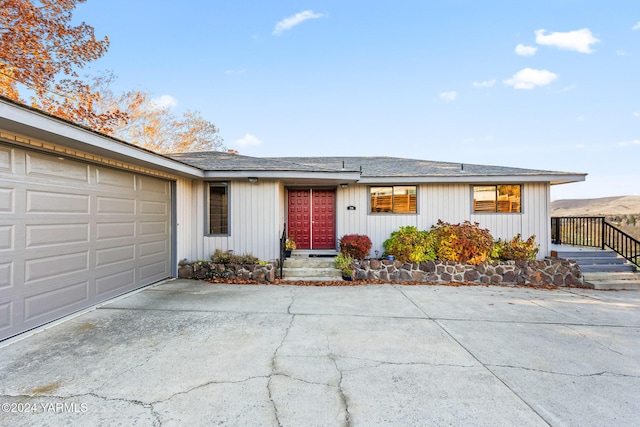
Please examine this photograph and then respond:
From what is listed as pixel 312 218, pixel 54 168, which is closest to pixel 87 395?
pixel 54 168

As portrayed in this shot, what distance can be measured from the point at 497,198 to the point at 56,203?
34.2ft

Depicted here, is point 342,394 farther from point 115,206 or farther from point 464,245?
point 464,245

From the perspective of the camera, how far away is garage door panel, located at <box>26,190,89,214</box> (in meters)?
3.85

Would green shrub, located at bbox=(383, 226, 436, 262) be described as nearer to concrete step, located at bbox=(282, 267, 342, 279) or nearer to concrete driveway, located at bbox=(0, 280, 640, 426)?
concrete step, located at bbox=(282, 267, 342, 279)

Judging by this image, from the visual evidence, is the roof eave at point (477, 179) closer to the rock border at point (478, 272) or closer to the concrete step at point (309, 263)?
the rock border at point (478, 272)

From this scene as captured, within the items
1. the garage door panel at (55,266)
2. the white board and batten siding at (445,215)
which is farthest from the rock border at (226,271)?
the white board and batten siding at (445,215)

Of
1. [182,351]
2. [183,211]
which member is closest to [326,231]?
[183,211]

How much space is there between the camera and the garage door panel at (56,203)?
12.6 ft

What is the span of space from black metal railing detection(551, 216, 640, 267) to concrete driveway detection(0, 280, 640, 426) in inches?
193

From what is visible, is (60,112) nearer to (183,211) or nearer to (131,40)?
(131,40)

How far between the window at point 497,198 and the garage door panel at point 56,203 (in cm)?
957

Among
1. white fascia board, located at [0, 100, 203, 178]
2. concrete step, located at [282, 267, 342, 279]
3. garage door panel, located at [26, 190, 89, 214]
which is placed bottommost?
concrete step, located at [282, 267, 342, 279]

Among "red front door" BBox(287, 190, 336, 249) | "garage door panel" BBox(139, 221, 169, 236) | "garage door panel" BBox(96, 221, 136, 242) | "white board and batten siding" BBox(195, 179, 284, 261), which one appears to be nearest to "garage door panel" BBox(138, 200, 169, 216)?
"garage door panel" BBox(139, 221, 169, 236)

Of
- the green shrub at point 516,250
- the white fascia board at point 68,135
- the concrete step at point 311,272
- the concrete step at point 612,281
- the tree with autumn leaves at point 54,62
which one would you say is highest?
the tree with autumn leaves at point 54,62
